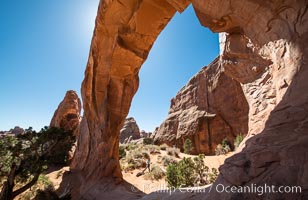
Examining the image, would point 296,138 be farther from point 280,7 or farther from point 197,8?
point 197,8

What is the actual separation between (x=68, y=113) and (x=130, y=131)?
30055 mm

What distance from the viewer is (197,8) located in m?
5.57

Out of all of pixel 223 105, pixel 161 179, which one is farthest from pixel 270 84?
pixel 223 105

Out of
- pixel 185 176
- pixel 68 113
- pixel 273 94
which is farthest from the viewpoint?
pixel 68 113

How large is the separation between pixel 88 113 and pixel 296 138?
1209 cm

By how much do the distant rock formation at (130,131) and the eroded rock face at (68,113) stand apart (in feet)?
87.1

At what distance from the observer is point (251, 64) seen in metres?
4.72

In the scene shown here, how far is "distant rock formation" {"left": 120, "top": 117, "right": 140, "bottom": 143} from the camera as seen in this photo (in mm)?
50500

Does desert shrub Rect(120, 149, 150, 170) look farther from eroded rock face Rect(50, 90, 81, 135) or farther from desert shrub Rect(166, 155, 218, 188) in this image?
eroded rock face Rect(50, 90, 81, 135)

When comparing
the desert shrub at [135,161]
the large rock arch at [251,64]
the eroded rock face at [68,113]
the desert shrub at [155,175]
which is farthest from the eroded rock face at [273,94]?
the eroded rock face at [68,113]

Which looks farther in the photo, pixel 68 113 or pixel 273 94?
pixel 68 113

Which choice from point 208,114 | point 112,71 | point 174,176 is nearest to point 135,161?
point 174,176

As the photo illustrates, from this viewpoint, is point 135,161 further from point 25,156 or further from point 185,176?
point 25,156

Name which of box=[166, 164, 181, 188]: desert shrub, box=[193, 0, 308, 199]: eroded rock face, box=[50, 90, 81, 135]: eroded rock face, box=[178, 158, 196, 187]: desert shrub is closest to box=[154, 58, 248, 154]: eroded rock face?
box=[50, 90, 81, 135]: eroded rock face
